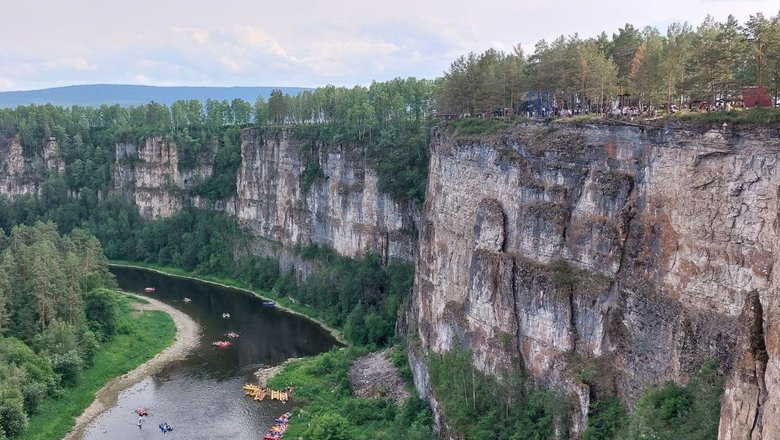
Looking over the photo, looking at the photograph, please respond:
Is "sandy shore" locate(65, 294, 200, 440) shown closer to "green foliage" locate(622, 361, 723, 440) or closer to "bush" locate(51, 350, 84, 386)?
"bush" locate(51, 350, 84, 386)

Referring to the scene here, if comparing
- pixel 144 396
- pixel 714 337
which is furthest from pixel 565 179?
pixel 144 396

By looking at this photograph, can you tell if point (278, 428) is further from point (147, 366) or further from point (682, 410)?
point (682, 410)

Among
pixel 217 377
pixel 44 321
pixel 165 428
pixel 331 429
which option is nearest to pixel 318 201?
pixel 217 377

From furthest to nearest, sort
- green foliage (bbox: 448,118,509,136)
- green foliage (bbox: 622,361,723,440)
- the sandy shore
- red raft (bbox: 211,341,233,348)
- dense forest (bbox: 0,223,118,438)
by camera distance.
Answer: red raft (bbox: 211,341,233,348) → the sandy shore → dense forest (bbox: 0,223,118,438) → green foliage (bbox: 448,118,509,136) → green foliage (bbox: 622,361,723,440)

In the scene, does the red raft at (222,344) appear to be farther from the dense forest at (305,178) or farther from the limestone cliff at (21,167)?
the limestone cliff at (21,167)

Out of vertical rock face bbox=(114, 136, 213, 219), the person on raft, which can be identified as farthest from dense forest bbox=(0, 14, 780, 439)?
the person on raft

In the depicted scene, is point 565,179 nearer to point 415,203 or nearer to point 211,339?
point 415,203
